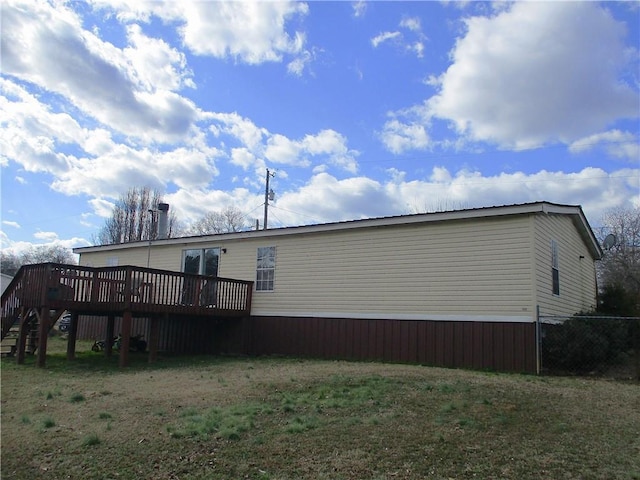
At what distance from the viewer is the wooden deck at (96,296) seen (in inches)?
482

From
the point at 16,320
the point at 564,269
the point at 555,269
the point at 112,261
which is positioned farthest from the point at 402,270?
the point at 112,261

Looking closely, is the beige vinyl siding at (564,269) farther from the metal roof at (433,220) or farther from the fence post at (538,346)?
the fence post at (538,346)

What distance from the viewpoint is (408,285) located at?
12859 mm

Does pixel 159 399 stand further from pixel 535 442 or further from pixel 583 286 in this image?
pixel 583 286

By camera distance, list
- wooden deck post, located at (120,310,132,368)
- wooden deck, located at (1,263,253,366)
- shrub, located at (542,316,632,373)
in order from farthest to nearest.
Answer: wooden deck post, located at (120,310,132,368), wooden deck, located at (1,263,253,366), shrub, located at (542,316,632,373)

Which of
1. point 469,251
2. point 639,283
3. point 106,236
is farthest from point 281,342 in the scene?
point 106,236

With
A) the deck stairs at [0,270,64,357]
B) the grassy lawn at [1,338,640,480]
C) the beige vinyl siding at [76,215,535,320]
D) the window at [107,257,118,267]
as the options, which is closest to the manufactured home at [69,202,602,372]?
the beige vinyl siding at [76,215,535,320]

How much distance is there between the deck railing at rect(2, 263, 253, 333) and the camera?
12.3 meters

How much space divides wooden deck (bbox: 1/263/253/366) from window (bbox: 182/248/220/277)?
2510 millimetres

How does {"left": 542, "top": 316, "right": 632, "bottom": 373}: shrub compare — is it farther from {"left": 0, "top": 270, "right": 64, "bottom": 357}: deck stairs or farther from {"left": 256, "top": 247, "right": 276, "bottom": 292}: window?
{"left": 0, "top": 270, "right": 64, "bottom": 357}: deck stairs

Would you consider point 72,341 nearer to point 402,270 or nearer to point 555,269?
point 402,270

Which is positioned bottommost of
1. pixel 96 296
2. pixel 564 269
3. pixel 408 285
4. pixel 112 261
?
pixel 96 296

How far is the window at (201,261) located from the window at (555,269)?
9.73m

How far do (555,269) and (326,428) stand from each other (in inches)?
356
